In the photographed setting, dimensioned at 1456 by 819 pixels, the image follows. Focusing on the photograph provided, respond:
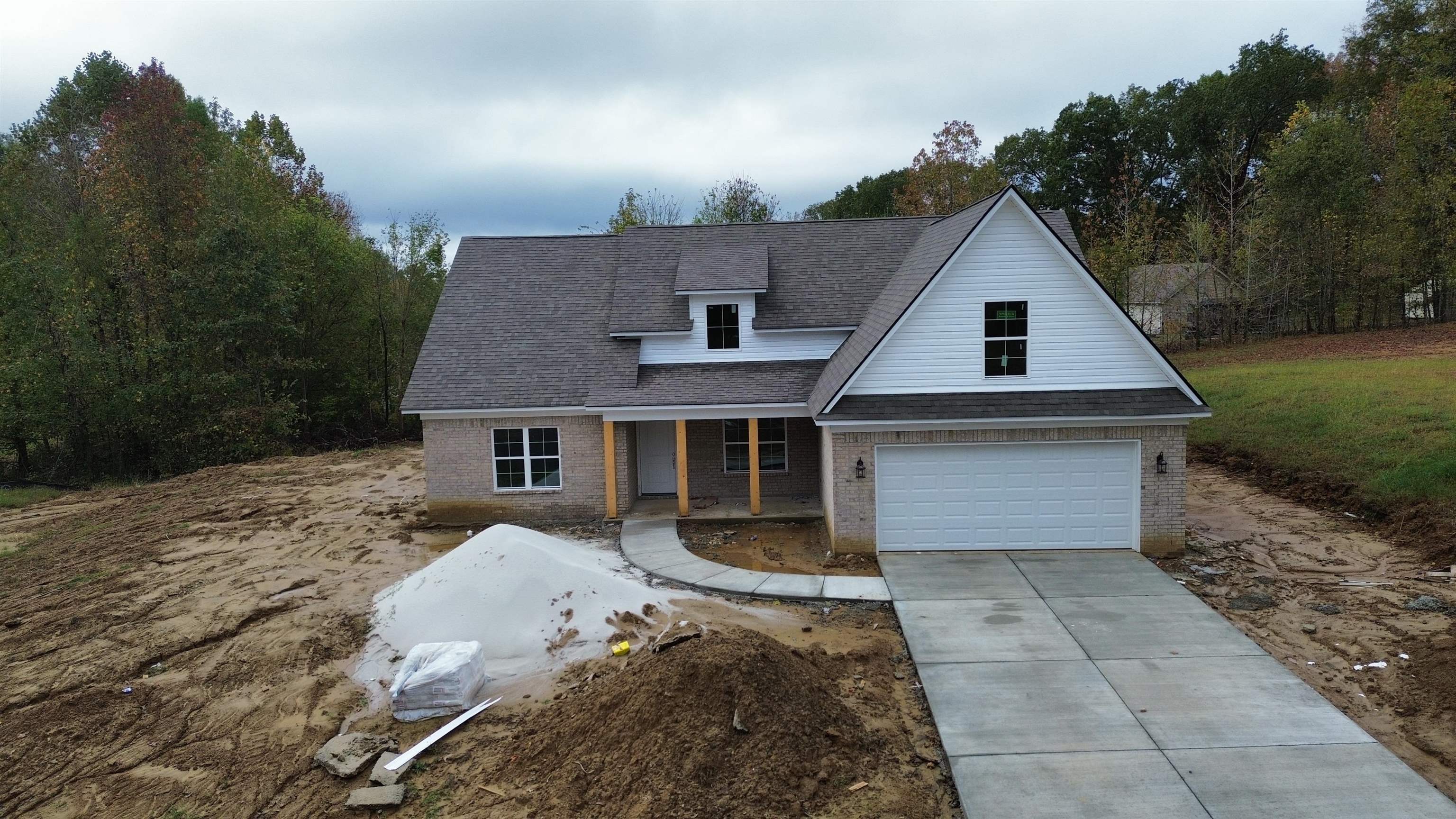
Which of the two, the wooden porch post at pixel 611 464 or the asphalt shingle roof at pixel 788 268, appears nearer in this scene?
the wooden porch post at pixel 611 464

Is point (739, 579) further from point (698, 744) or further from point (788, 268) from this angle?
point (788, 268)

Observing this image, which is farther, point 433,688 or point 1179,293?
point 1179,293

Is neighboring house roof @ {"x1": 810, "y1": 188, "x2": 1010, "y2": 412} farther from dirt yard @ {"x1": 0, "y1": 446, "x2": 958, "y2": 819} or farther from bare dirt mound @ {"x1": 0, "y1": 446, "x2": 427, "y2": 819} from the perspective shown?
bare dirt mound @ {"x1": 0, "y1": 446, "x2": 427, "y2": 819}

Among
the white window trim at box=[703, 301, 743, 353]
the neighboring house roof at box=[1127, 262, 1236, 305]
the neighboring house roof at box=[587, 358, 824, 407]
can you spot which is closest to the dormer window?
the white window trim at box=[703, 301, 743, 353]

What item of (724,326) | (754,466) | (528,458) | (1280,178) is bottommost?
(754,466)

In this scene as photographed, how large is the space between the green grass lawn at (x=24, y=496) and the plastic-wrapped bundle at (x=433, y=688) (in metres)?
20.2

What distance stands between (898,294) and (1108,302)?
12.3ft

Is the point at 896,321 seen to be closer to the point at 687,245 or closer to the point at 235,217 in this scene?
the point at 687,245

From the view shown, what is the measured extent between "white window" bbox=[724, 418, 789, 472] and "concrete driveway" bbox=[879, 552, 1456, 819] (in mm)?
6776

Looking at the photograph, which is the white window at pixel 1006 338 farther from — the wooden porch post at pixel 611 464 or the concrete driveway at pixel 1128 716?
the wooden porch post at pixel 611 464

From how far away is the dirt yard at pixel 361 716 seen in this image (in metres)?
7.31

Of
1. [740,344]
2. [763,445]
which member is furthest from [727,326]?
[763,445]

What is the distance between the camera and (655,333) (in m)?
18.6

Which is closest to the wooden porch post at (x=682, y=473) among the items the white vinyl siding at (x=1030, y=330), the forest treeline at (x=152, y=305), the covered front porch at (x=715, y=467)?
the covered front porch at (x=715, y=467)
